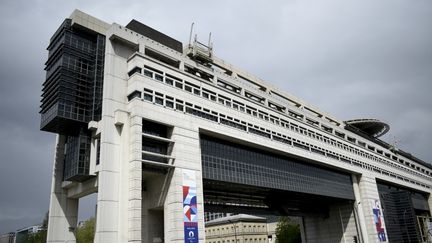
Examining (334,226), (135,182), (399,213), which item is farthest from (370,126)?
(135,182)

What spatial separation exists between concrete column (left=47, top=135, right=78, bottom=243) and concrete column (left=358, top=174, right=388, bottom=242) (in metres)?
56.6

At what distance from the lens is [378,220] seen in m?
79.0

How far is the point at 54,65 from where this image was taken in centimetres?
4806

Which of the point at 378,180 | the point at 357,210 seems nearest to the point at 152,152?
the point at 357,210

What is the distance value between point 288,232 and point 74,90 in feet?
283

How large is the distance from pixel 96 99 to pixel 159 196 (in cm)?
1408

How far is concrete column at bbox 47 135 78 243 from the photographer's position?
46375mm

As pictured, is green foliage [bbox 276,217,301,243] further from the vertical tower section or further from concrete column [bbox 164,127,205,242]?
the vertical tower section

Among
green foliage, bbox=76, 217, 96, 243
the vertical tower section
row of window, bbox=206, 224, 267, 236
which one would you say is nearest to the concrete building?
→ row of window, bbox=206, 224, 267, 236

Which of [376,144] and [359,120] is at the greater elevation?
[359,120]

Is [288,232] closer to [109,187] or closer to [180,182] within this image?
[180,182]

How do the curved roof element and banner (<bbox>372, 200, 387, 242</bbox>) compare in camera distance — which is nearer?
banner (<bbox>372, 200, 387, 242</bbox>)

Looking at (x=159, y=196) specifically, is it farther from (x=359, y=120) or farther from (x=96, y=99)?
(x=359, y=120)

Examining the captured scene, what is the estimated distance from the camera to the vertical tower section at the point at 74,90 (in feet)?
145
